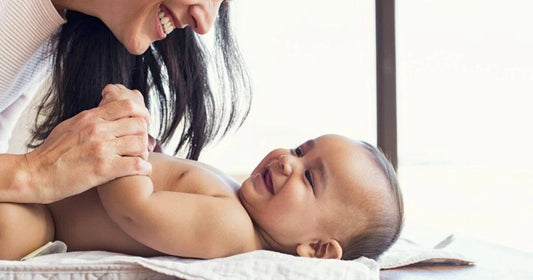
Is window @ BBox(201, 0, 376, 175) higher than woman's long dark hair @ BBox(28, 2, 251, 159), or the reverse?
woman's long dark hair @ BBox(28, 2, 251, 159)

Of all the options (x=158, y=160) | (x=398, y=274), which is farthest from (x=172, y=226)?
(x=398, y=274)

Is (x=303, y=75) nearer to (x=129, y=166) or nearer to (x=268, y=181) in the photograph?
(x=268, y=181)

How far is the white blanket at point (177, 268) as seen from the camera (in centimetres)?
117

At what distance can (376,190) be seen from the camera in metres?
1.48

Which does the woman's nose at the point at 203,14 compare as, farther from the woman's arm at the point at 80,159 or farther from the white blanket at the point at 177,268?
the white blanket at the point at 177,268

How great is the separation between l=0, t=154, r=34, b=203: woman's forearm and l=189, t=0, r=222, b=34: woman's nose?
58cm

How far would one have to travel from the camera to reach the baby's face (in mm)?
1456

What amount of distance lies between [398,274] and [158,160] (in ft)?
1.70

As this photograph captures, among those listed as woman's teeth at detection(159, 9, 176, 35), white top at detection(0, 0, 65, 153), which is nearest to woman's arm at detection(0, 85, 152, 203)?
woman's teeth at detection(159, 9, 176, 35)

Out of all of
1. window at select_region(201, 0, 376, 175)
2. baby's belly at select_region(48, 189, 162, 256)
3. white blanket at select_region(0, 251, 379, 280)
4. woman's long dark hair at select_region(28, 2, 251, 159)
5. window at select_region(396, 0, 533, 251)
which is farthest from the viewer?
window at select_region(396, 0, 533, 251)

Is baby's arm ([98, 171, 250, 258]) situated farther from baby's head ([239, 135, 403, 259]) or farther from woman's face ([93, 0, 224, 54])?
woman's face ([93, 0, 224, 54])

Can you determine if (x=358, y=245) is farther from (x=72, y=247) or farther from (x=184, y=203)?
(x=72, y=247)

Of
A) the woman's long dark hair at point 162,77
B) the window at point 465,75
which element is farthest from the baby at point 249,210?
the window at point 465,75

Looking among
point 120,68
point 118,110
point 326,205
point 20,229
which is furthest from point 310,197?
point 120,68
